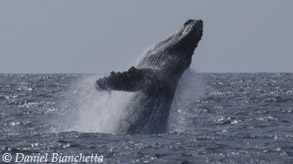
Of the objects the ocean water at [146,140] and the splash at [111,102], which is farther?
the splash at [111,102]

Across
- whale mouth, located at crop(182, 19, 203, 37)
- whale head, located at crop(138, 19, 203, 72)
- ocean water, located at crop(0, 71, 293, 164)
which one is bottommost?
ocean water, located at crop(0, 71, 293, 164)

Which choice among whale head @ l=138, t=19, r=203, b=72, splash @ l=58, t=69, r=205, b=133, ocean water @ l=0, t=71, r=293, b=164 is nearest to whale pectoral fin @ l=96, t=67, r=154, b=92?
ocean water @ l=0, t=71, r=293, b=164

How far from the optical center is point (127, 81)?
13.1 m

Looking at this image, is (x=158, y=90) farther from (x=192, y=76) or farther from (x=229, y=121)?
(x=229, y=121)

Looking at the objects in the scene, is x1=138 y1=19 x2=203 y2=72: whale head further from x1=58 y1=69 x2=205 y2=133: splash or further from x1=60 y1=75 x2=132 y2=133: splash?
x1=60 y1=75 x2=132 y2=133: splash

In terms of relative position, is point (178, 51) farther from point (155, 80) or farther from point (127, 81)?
point (127, 81)

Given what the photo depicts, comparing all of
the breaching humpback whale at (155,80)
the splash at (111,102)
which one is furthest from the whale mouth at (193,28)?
the splash at (111,102)

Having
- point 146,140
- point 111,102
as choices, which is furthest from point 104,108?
point 146,140

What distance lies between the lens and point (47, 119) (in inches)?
834

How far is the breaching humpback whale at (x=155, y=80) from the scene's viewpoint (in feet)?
43.2

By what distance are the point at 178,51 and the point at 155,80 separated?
102 centimetres

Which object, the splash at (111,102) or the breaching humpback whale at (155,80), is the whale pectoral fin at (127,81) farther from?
the splash at (111,102)

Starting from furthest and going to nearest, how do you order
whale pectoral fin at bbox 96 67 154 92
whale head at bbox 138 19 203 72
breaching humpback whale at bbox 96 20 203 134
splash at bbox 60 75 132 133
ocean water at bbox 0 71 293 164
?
whale head at bbox 138 19 203 72, splash at bbox 60 75 132 133, breaching humpback whale at bbox 96 20 203 134, whale pectoral fin at bbox 96 67 154 92, ocean water at bbox 0 71 293 164

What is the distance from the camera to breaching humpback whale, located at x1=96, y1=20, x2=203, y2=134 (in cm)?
1317
